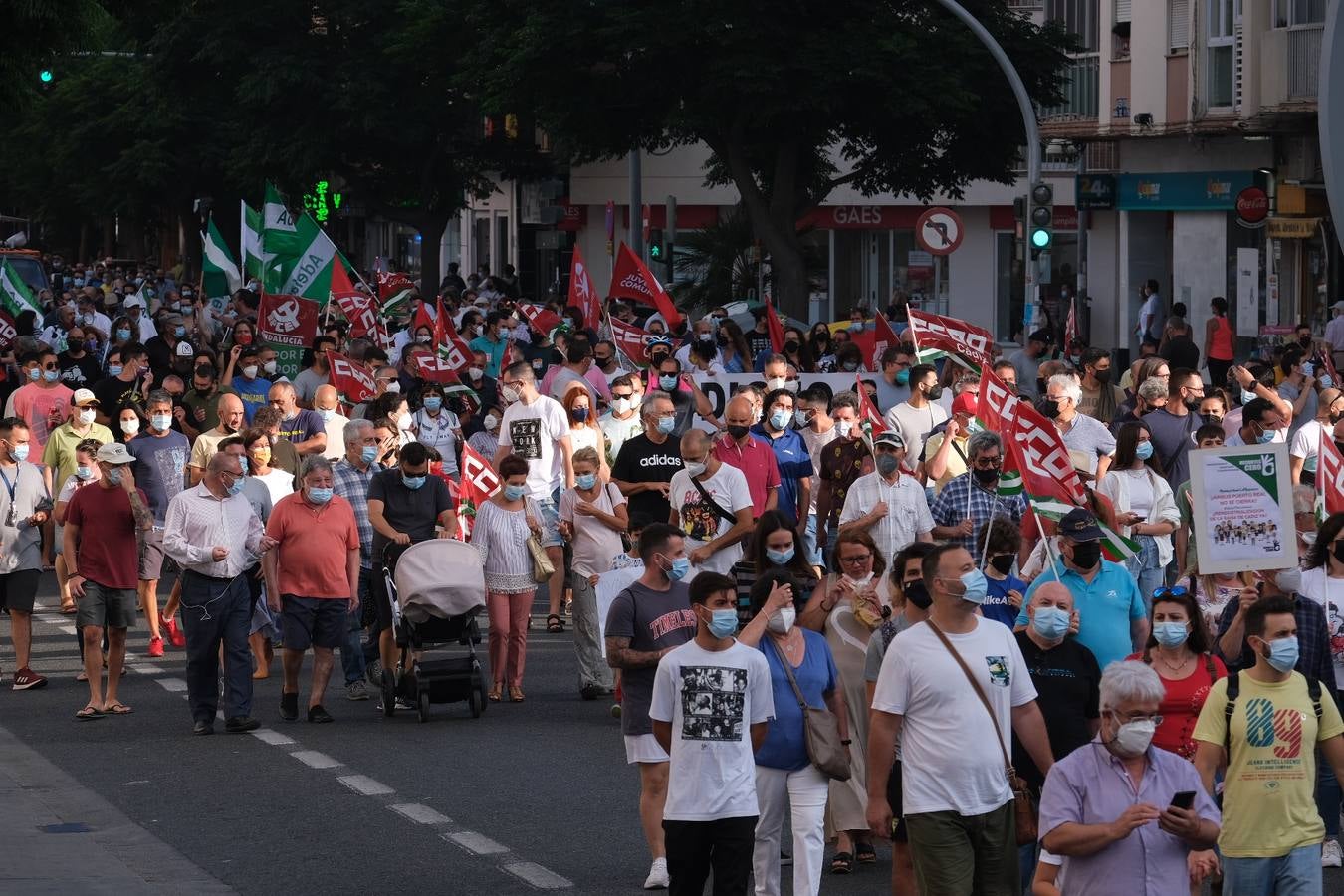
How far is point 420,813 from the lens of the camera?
1105 cm

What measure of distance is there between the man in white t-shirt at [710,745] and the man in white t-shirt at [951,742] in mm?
568

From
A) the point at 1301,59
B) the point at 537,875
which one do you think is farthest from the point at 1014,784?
the point at 1301,59

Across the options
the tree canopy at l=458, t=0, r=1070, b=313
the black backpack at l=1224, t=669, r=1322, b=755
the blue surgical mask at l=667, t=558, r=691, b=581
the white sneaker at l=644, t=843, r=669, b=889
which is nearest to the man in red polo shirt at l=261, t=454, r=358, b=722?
the blue surgical mask at l=667, t=558, r=691, b=581

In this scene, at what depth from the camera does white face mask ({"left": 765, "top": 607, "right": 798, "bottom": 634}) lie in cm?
855

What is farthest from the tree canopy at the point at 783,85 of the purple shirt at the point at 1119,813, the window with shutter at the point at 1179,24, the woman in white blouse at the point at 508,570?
the purple shirt at the point at 1119,813

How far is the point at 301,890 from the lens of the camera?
954 cm

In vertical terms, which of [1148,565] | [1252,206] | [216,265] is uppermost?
[1252,206]

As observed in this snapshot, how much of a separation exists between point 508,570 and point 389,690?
→ 105cm

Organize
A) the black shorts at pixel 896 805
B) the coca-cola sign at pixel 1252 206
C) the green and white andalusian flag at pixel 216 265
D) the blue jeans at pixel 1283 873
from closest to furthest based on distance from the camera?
1. the blue jeans at pixel 1283 873
2. the black shorts at pixel 896 805
3. the green and white andalusian flag at pixel 216 265
4. the coca-cola sign at pixel 1252 206

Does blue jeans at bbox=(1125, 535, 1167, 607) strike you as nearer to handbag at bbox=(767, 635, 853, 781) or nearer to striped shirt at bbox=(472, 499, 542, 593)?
striped shirt at bbox=(472, 499, 542, 593)

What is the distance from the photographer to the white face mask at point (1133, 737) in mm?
6742

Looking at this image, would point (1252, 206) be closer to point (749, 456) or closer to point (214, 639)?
point (749, 456)

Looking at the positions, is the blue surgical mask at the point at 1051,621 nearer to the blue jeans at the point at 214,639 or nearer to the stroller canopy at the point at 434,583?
the stroller canopy at the point at 434,583

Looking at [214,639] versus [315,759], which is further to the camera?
[214,639]
